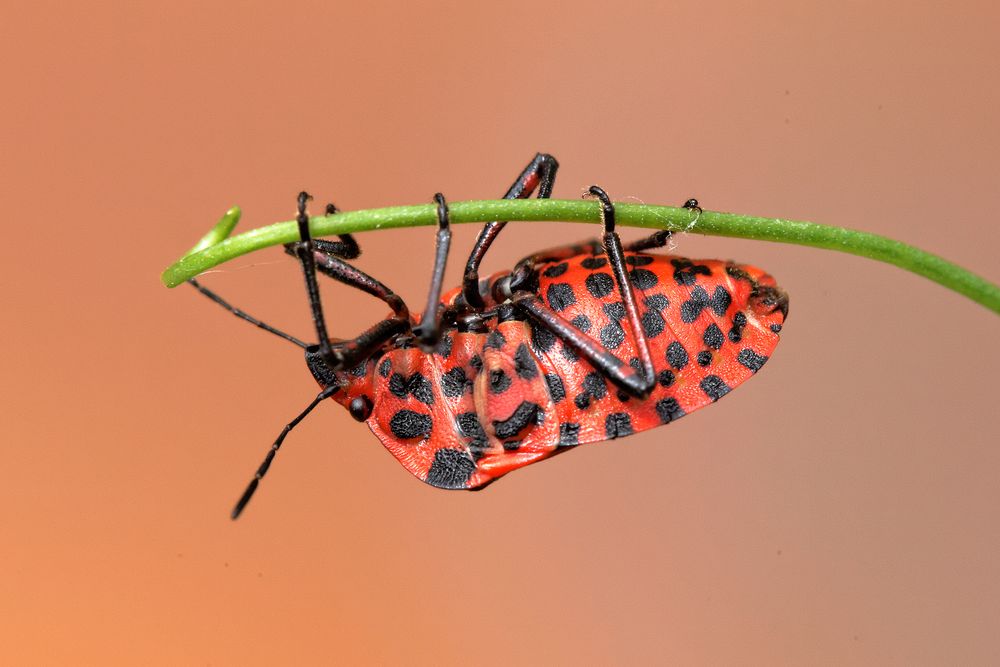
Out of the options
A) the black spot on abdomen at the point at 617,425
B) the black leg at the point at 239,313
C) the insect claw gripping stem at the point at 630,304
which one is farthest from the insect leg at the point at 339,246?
the black spot on abdomen at the point at 617,425

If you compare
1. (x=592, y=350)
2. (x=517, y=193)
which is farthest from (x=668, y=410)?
(x=517, y=193)

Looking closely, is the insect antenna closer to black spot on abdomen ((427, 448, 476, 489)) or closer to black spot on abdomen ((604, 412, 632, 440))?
black spot on abdomen ((427, 448, 476, 489))

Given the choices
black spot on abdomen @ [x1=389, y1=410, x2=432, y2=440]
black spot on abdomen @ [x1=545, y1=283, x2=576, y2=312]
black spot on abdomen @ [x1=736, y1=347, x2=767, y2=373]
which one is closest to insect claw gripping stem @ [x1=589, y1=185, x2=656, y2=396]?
black spot on abdomen @ [x1=545, y1=283, x2=576, y2=312]

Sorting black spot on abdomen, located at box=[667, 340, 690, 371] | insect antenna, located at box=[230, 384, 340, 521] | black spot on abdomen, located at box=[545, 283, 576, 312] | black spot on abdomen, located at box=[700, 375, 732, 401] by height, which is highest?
black spot on abdomen, located at box=[545, 283, 576, 312]

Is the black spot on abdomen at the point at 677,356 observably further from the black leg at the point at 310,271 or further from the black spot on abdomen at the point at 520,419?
the black leg at the point at 310,271

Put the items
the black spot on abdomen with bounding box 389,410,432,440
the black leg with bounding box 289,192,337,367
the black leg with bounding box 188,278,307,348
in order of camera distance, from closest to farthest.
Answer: the black leg with bounding box 289,192,337,367 → the black spot on abdomen with bounding box 389,410,432,440 → the black leg with bounding box 188,278,307,348

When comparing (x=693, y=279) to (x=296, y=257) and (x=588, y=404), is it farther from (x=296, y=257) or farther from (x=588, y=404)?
(x=296, y=257)

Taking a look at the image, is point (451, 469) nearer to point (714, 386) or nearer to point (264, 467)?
point (264, 467)
